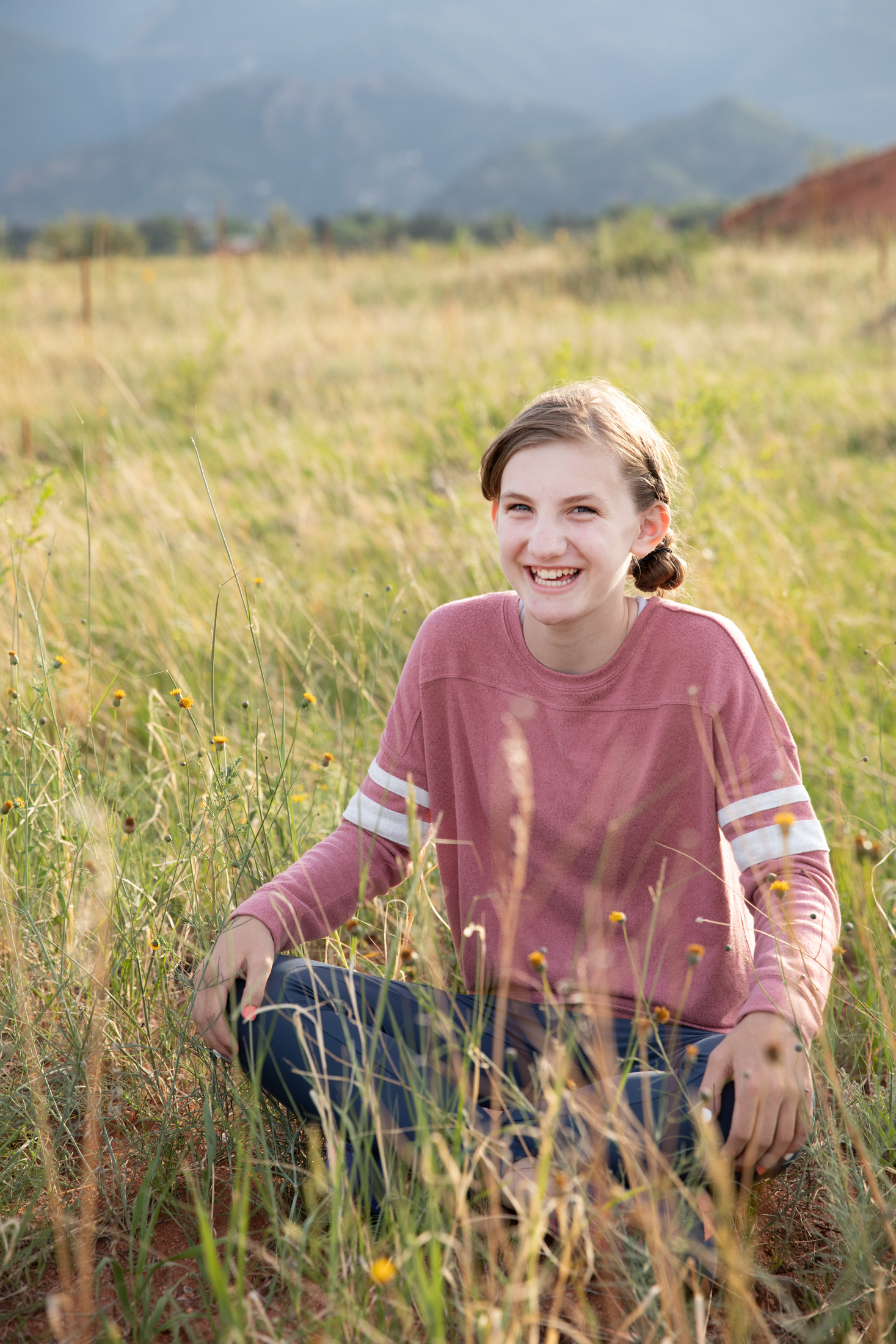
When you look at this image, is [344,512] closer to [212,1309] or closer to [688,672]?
[688,672]

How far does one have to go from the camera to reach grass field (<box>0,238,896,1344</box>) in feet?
3.96

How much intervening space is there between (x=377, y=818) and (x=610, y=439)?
74cm

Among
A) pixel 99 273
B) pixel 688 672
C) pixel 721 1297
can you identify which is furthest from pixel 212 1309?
pixel 99 273

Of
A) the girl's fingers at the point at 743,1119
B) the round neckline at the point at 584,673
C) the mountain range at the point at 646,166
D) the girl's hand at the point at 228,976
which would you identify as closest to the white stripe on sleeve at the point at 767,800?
the round neckline at the point at 584,673

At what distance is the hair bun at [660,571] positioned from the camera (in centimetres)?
178

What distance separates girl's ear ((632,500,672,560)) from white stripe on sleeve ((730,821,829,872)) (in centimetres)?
52

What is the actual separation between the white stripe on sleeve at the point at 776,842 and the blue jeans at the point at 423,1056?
284 mm

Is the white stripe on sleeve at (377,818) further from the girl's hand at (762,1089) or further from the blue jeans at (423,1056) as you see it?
the girl's hand at (762,1089)

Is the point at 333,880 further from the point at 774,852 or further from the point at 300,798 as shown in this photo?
the point at 774,852

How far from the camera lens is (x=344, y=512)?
4438 millimetres

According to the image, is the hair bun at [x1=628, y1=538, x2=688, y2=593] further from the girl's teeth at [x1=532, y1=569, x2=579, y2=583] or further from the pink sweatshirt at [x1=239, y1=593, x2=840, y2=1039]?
the girl's teeth at [x1=532, y1=569, x2=579, y2=583]

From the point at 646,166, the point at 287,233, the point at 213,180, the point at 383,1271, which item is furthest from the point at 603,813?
the point at 213,180

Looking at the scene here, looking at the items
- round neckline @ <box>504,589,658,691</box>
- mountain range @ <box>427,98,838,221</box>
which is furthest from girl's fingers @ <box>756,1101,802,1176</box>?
mountain range @ <box>427,98,838,221</box>

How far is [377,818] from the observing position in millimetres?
1677
